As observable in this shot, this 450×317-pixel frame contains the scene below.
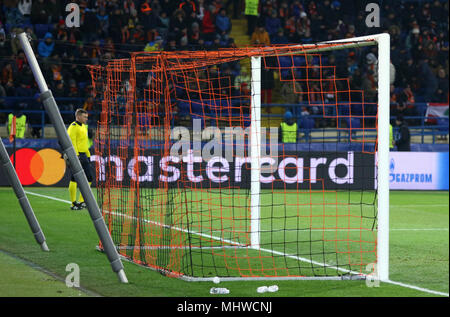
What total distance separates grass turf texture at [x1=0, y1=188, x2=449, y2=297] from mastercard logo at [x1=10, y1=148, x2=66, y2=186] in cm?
301

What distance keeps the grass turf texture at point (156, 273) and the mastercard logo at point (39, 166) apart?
9.88ft

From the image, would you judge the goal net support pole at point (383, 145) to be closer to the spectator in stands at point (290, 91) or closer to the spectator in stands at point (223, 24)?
the spectator in stands at point (290, 91)

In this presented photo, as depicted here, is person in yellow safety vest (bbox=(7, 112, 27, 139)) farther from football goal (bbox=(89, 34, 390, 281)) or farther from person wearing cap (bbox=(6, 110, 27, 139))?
football goal (bbox=(89, 34, 390, 281))

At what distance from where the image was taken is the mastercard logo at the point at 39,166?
18844 millimetres

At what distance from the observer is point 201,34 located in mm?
24844

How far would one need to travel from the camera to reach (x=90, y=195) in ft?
22.9

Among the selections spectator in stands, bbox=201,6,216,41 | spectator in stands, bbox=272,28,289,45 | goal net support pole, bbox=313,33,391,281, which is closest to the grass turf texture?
goal net support pole, bbox=313,33,391,281

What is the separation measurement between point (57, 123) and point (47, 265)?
2.21m

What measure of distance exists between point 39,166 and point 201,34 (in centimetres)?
822

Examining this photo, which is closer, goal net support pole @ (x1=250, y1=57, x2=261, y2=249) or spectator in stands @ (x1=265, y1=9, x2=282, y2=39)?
goal net support pole @ (x1=250, y1=57, x2=261, y2=249)

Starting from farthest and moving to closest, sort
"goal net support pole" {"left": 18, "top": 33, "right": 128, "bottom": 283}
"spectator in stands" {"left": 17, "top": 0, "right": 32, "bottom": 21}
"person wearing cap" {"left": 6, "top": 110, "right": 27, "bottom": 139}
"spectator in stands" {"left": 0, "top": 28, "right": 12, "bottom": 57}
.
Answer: "spectator in stands" {"left": 17, "top": 0, "right": 32, "bottom": 21}, "spectator in stands" {"left": 0, "top": 28, "right": 12, "bottom": 57}, "person wearing cap" {"left": 6, "top": 110, "right": 27, "bottom": 139}, "goal net support pole" {"left": 18, "top": 33, "right": 128, "bottom": 283}

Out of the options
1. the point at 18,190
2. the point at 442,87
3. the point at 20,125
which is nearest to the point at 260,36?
the point at 442,87

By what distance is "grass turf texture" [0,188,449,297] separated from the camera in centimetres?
723

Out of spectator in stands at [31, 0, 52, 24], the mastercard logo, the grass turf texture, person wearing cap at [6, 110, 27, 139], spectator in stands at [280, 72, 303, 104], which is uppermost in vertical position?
spectator in stands at [31, 0, 52, 24]
